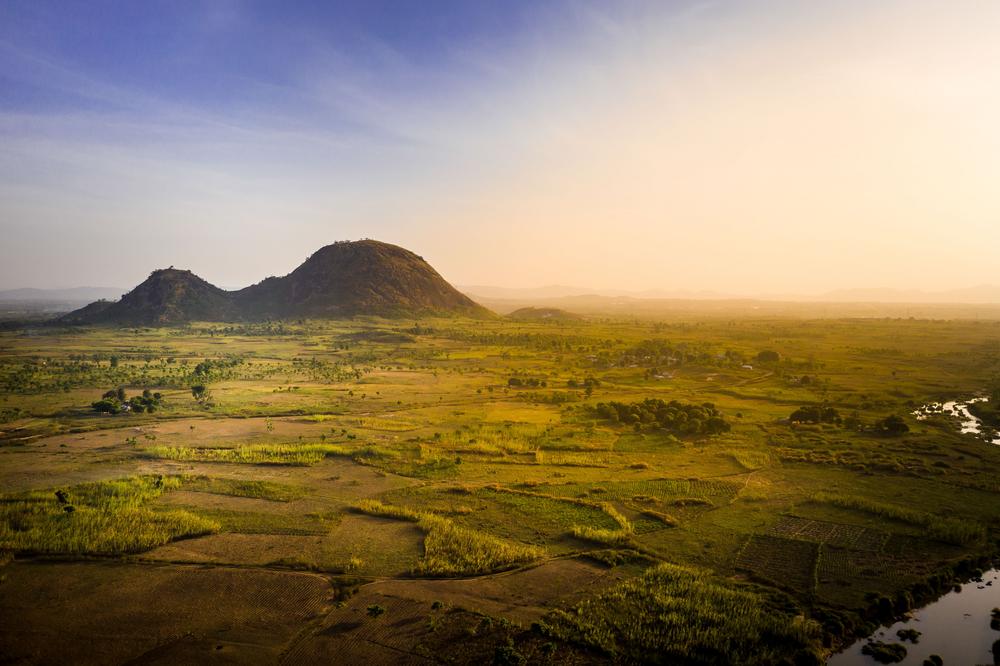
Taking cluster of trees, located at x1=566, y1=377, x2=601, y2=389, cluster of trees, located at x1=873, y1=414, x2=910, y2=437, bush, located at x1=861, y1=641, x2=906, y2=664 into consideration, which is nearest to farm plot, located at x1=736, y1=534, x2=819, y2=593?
bush, located at x1=861, y1=641, x2=906, y2=664

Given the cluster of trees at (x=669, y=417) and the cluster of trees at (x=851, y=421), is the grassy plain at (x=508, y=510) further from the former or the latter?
the cluster of trees at (x=851, y=421)

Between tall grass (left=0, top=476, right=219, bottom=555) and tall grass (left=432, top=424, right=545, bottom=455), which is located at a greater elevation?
tall grass (left=0, top=476, right=219, bottom=555)

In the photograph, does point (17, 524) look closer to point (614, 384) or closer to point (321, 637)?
point (321, 637)

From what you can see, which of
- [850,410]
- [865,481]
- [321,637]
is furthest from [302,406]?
[850,410]

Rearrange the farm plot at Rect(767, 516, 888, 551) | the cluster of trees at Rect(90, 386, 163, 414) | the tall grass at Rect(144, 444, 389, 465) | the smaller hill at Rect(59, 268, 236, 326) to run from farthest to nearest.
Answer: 1. the smaller hill at Rect(59, 268, 236, 326)
2. the cluster of trees at Rect(90, 386, 163, 414)
3. the tall grass at Rect(144, 444, 389, 465)
4. the farm plot at Rect(767, 516, 888, 551)

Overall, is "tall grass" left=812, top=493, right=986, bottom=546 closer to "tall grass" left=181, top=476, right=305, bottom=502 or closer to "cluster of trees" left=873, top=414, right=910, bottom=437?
"cluster of trees" left=873, top=414, right=910, bottom=437

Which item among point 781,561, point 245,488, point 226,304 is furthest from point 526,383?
point 226,304
